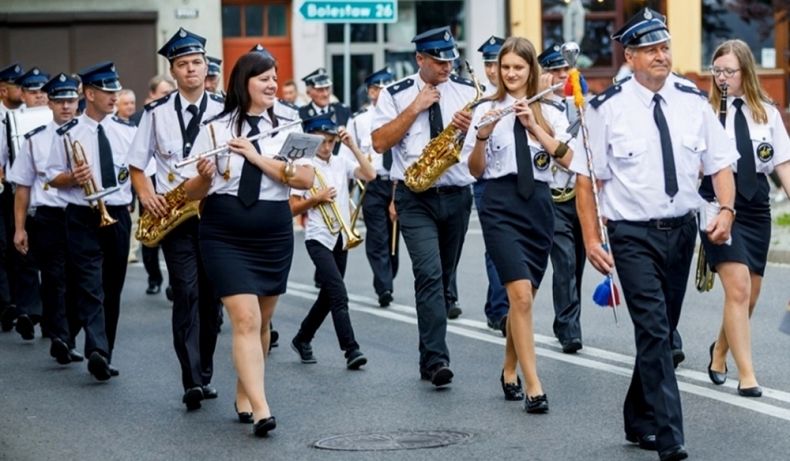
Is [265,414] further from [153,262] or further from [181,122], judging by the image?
[153,262]

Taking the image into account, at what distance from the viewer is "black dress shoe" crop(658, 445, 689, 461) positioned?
8188mm

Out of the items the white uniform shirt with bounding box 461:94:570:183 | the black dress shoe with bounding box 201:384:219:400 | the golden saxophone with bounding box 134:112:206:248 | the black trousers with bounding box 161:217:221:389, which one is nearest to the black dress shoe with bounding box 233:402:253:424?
the black trousers with bounding box 161:217:221:389

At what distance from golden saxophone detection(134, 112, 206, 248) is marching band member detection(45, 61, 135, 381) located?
47.2 inches

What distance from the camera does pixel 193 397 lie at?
34.5ft

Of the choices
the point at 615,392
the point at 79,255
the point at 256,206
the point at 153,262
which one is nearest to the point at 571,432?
the point at 615,392

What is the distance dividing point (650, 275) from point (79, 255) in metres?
4.74

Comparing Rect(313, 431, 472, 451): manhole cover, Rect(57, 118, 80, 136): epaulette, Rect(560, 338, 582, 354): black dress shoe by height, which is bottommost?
Rect(560, 338, 582, 354): black dress shoe

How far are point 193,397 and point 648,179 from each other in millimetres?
3274

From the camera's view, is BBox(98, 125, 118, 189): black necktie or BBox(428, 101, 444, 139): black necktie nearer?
BBox(428, 101, 444, 139): black necktie

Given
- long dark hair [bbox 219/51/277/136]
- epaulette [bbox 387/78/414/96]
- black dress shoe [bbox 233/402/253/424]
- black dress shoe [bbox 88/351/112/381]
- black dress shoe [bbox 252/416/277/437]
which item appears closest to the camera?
black dress shoe [bbox 252/416/277/437]

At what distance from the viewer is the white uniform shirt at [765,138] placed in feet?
34.2

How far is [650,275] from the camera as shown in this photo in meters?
8.49

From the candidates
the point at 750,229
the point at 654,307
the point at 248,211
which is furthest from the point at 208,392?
the point at 654,307

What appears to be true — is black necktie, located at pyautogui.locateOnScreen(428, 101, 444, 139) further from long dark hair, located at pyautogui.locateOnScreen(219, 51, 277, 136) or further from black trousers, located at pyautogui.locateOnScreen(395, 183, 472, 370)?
long dark hair, located at pyautogui.locateOnScreen(219, 51, 277, 136)
